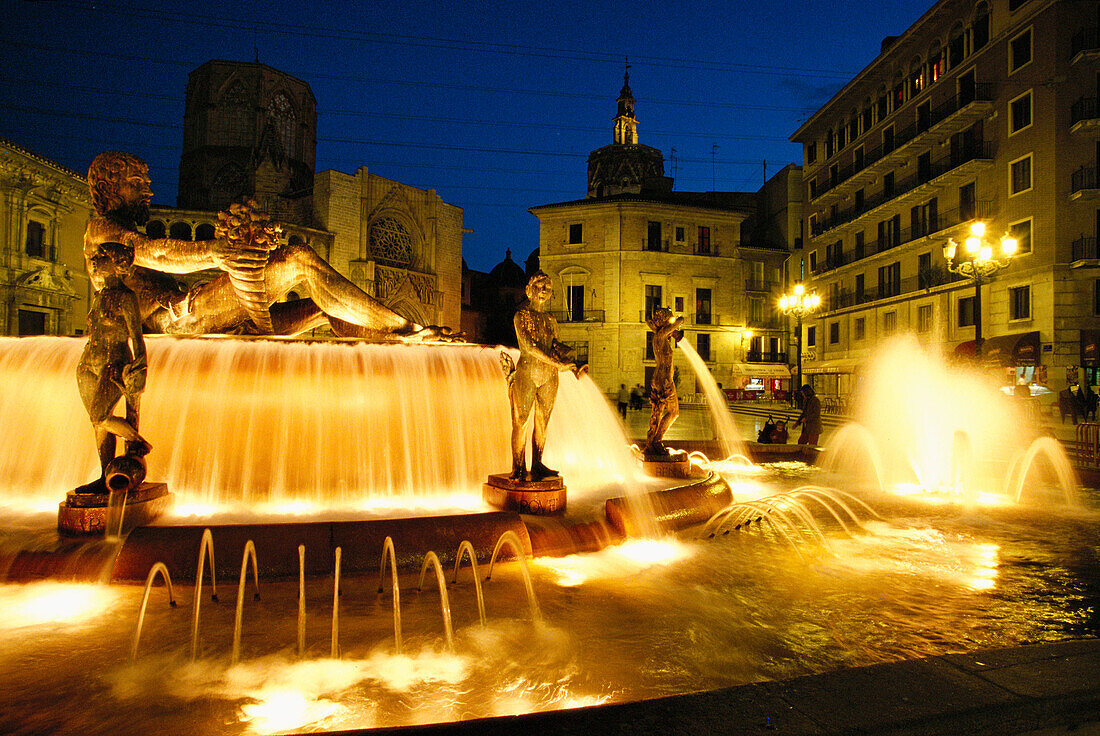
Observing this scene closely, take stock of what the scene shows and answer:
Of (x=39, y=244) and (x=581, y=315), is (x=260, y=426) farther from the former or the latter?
(x=581, y=315)

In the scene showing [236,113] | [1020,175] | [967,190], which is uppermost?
[236,113]

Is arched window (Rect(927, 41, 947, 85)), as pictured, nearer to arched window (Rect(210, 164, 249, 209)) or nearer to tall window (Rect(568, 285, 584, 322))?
tall window (Rect(568, 285, 584, 322))

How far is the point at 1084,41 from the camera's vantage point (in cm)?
2416

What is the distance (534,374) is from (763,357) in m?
Result: 44.7

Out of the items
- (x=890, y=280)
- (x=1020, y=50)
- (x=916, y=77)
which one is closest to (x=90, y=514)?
(x=1020, y=50)

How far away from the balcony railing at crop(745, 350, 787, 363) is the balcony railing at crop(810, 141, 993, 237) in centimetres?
939

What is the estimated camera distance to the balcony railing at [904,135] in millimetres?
28516

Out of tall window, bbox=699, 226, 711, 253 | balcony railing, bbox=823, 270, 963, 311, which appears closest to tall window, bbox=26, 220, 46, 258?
tall window, bbox=699, 226, 711, 253

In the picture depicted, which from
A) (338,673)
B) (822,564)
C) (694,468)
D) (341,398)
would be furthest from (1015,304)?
(338,673)

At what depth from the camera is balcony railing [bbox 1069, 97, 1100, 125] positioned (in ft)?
78.3

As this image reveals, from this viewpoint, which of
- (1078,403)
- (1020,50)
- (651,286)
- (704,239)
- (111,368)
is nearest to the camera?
(111,368)

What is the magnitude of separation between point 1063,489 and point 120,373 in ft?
34.8

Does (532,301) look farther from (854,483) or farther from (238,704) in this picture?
(854,483)

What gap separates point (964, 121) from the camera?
97.0ft
